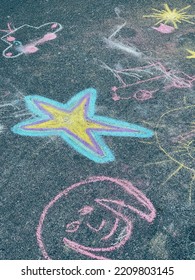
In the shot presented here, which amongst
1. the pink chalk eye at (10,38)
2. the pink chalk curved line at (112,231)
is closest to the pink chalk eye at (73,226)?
the pink chalk curved line at (112,231)

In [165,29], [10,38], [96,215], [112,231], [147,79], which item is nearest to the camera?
[112,231]

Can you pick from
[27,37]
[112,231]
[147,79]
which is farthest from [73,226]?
[27,37]

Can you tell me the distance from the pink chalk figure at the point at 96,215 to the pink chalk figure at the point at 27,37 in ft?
7.86

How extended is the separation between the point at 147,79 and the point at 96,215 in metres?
1.87

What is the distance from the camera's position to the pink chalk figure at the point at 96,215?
295 cm

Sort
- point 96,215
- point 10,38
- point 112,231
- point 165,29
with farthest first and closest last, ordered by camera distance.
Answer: point 10,38 < point 165,29 < point 96,215 < point 112,231

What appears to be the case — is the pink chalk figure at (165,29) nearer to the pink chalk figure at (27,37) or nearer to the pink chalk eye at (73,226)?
the pink chalk figure at (27,37)

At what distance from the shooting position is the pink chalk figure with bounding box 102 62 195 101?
13.7 ft

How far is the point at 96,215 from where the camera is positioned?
312cm

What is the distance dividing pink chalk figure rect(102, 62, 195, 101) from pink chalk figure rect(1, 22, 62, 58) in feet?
3.65

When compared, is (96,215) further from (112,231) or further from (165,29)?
(165,29)

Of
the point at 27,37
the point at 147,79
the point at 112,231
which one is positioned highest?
the point at 27,37

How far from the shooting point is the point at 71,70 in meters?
4.60

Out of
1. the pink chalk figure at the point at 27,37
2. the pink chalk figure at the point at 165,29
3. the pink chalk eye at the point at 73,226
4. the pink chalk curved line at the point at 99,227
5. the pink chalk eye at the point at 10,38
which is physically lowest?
the pink chalk curved line at the point at 99,227
